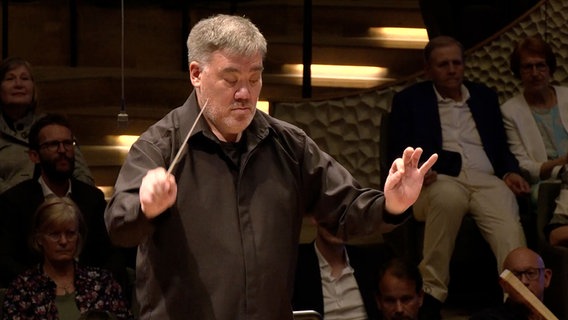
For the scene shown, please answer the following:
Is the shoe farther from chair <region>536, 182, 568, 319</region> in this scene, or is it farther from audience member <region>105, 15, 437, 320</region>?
audience member <region>105, 15, 437, 320</region>

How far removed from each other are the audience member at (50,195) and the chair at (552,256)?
168 centimetres

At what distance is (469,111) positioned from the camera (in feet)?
17.3

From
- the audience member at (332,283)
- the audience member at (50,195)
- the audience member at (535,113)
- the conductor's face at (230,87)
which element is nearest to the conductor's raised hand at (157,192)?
the conductor's face at (230,87)

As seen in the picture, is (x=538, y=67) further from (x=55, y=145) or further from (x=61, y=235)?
(x=61, y=235)

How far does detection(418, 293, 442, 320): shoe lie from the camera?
15.3ft

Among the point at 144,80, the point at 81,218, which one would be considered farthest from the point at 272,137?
the point at 144,80

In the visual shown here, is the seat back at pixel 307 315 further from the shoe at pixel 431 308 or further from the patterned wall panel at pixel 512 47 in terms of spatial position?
the patterned wall panel at pixel 512 47

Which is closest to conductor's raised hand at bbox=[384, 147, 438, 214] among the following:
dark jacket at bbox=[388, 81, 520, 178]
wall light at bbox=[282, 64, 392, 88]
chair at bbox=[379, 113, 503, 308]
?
chair at bbox=[379, 113, 503, 308]

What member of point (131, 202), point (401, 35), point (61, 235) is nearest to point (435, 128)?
point (401, 35)

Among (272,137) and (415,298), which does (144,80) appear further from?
(272,137)

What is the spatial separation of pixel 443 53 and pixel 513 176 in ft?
2.00

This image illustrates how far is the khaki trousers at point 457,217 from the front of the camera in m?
4.85

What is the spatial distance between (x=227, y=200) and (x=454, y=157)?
107 inches

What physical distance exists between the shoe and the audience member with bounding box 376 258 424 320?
346mm
